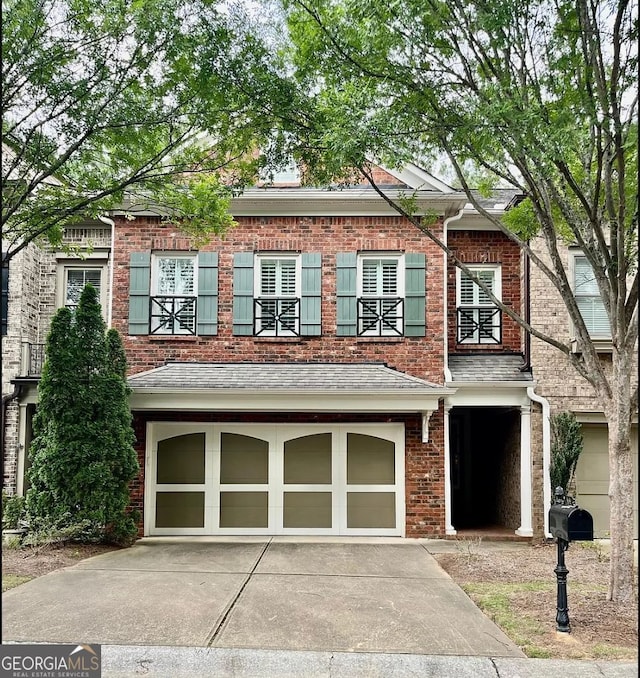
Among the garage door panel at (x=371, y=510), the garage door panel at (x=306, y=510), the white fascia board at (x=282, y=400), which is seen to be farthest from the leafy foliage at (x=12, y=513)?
the garage door panel at (x=371, y=510)

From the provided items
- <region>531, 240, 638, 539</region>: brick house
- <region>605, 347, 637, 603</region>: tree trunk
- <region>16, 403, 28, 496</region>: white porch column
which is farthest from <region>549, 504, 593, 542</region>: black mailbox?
<region>16, 403, 28, 496</region>: white porch column

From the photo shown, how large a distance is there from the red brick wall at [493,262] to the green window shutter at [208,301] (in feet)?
13.7

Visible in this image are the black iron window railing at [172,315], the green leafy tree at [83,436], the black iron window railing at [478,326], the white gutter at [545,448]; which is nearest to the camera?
the green leafy tree at [83,436]

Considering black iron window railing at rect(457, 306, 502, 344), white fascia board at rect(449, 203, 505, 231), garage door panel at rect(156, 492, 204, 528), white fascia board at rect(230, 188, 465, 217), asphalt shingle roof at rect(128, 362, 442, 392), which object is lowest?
garage door panel at rect(156, 492, 204, 528)

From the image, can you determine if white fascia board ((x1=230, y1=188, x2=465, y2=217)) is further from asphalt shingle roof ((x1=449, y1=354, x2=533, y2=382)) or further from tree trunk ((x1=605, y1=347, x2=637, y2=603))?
tree trunk ((x1=605, y1=347, x2=637, y2=603))

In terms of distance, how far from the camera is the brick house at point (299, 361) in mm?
11094

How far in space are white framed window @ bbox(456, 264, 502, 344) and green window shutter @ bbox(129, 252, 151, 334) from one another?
18.1 feet

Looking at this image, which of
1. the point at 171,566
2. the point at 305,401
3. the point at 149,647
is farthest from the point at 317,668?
the point at 305,401

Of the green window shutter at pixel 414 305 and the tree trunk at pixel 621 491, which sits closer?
the tree trunk at pixel 621 491

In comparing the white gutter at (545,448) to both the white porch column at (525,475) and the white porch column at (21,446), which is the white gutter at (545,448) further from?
the white porch column at (21,446)

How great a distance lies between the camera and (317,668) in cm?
504

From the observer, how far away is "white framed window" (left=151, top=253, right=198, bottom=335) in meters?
11.5

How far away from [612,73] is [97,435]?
7944mm

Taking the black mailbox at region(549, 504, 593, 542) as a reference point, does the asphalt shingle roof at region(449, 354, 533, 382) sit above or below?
above
